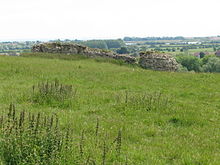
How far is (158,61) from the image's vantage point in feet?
114

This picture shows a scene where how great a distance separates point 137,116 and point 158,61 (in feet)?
74.5

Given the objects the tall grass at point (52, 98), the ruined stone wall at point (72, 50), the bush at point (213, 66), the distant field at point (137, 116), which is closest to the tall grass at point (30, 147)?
the distant field at point (137, 116)

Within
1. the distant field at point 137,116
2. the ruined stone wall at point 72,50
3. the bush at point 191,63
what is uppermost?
the ruined stone wall at point 72,50

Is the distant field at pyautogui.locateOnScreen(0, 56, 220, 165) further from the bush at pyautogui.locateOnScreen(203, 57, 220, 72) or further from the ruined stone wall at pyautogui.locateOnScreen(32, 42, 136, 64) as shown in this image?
the bush at pyautogui.locateOnScreen(203, 57, 220, 72)

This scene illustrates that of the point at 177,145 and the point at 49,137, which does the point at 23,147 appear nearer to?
the point at 49,137

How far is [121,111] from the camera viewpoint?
13.5m

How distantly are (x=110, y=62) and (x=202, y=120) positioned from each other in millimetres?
24731

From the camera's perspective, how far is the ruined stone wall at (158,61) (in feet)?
112

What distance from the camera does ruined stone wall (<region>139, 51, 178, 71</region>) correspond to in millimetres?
34219

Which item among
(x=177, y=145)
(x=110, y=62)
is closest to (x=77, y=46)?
(x=110, y=62)

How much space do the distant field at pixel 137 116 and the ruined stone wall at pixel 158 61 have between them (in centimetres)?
1112

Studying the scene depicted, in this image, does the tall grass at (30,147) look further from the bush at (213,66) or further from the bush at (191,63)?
the bush at (191,63)

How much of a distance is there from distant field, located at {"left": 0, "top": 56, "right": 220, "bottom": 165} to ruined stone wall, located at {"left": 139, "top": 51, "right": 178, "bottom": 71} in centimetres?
1112

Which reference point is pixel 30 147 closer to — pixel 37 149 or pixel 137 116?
pixel 37 149
